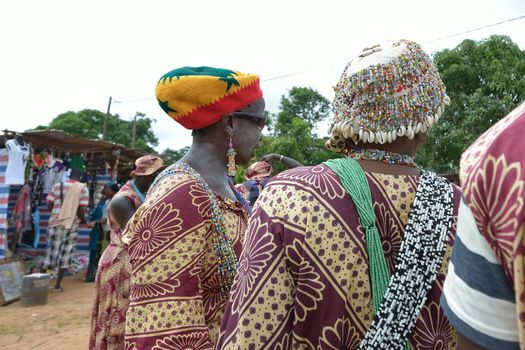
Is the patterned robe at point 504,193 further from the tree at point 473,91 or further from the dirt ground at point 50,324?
the tree at point 473,91

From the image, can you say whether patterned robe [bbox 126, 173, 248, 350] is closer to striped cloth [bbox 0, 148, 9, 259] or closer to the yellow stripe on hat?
the yellow stripe on hat

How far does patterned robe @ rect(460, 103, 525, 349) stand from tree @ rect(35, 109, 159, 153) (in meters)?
34.6

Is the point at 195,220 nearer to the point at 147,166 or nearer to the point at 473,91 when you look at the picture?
the point at 147,166

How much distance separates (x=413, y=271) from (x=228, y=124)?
1.14m

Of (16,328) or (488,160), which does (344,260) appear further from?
(16,328)

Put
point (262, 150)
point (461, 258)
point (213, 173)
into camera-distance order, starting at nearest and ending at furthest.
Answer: point (461, 258)
point (213, 173)
point (262, 150)

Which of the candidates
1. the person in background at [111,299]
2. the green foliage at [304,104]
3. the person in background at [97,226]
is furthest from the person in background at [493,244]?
the green foliage at [304,104]

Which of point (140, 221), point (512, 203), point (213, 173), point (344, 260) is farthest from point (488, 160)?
point (213, 173)

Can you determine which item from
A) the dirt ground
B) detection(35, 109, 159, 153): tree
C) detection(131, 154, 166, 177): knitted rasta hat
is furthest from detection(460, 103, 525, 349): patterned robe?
detection(35, 109, 159, 153): tree

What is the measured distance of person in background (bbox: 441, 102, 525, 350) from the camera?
0.63 m

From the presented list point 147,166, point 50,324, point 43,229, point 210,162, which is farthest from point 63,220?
point 210,162

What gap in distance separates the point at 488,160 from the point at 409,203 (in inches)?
25.5

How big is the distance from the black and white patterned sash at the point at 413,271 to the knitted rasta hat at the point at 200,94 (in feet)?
3.30

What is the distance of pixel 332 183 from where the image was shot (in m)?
1.29
